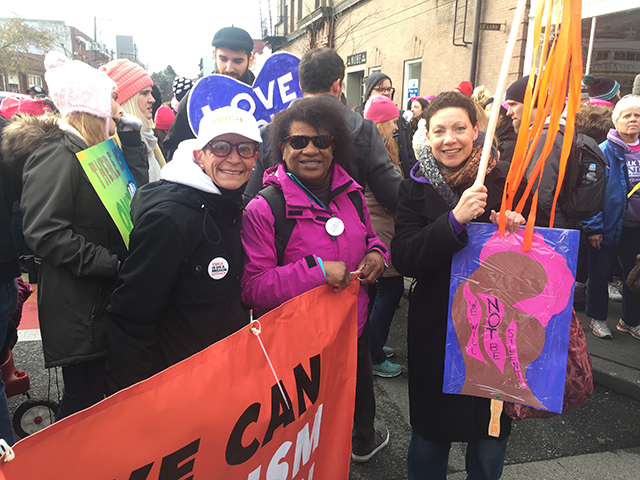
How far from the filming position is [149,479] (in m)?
1.10

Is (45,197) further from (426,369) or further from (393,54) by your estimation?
(393,54)

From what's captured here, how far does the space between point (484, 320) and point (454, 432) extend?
1.67 feet

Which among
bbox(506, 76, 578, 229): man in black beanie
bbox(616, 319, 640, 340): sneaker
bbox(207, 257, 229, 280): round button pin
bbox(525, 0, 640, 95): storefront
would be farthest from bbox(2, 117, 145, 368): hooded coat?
bbox(525, 0, 640, 95): storefront

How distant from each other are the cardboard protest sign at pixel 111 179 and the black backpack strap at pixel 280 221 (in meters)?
0.67

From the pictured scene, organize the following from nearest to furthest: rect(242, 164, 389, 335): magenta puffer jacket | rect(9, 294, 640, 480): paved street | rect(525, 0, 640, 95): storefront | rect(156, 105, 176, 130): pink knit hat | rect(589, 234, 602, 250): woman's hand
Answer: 1. rect(242, 164, 389, 335): magenta puffer jacket
2. rect(9, 294, 640, 480): paved street
3. rect(589, 234, 602, 250): woman's hand
4. rect(525, 0, 640, 95): storefront
5. rect(156, 105, 176, 130): pink knit hat

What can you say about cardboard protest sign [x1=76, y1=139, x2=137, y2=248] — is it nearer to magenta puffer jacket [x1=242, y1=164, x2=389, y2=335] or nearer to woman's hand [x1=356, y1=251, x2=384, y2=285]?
magenta puffer jacket [x1=242, y1=164, x2=389, y2=335]

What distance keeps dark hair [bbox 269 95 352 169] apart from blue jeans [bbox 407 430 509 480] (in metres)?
1.37

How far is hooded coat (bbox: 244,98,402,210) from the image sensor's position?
Answer: 8.88ft

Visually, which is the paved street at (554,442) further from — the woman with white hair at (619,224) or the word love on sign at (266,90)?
the word love on sign at (266,90)

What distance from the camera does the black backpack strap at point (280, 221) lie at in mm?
1918

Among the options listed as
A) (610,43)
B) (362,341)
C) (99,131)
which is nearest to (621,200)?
(362,341)

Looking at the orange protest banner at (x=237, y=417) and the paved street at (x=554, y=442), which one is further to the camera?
the paved street at (x=554, y=442)

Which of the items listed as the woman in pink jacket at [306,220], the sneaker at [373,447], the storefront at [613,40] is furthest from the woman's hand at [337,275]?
the storefront at [613,40]

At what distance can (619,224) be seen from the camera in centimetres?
393
